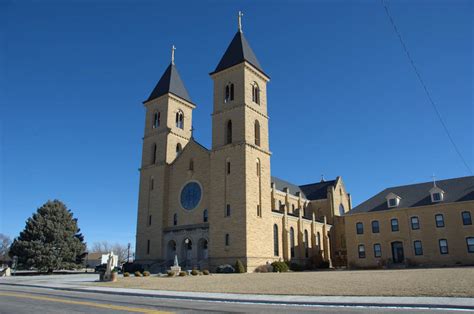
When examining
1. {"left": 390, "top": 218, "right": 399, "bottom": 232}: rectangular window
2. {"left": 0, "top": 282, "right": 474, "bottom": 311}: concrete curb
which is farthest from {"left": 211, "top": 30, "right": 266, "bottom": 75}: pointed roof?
{"left": 0, "top": 282, "right": 474, "bottom": 311}: concrete curb

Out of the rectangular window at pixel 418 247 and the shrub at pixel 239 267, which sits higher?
the rectangular window at pixel 418 247

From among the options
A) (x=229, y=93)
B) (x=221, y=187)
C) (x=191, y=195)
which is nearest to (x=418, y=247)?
(x=221, y=187)

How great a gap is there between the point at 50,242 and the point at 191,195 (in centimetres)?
2027

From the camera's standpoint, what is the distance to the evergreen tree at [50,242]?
48.9 meters

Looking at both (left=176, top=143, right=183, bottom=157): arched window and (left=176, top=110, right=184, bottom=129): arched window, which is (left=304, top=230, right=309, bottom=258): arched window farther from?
(left=176, top=110, right=184, bottom=129): arched window

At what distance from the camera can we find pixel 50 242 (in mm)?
51156

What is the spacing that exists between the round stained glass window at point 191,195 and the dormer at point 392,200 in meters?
23.2

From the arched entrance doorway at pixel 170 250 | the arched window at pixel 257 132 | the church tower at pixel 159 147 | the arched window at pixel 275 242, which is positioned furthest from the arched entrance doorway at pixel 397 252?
the church tower at pixel 159 147

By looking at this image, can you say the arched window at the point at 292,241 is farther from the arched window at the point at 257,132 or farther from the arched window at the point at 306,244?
the arched window at the point at 257,132

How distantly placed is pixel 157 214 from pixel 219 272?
15.0m

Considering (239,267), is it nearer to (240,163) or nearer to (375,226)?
(240,163)

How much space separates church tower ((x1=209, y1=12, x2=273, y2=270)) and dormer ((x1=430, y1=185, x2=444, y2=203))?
61.1ft

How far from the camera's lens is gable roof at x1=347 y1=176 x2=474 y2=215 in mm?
42844

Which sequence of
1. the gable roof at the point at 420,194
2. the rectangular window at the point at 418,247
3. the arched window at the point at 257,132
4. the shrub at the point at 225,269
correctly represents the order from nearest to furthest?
the shrub at the point at 225,269, the gable roof at the point at 420,194, the rectangular window at the point at 418,247, the arched window at the point at 257,132
